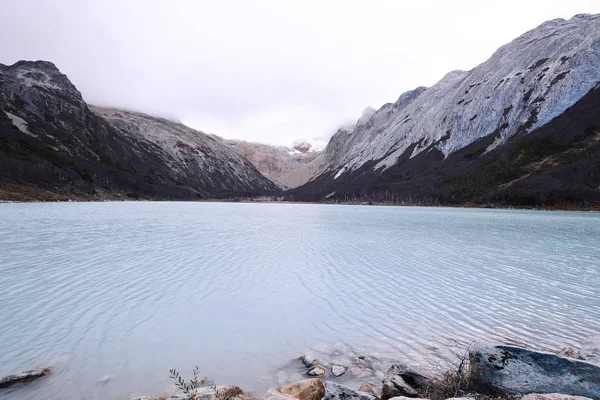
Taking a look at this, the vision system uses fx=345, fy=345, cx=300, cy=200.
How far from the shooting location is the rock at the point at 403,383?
7.94m

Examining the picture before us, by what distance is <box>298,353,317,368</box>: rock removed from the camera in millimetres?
10453

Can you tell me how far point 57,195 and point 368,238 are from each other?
135652mm

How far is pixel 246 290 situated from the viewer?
18578 millimetres

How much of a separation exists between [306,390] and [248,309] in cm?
770

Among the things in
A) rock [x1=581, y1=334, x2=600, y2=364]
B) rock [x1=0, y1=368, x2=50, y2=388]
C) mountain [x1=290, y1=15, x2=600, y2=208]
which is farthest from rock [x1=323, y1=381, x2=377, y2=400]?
mountain [x1=290, y1=15, x2=600, y2=208]

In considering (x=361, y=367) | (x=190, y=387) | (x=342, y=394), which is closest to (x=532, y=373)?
(x=342, y=394)

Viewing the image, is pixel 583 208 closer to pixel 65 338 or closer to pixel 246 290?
pixel 246 290

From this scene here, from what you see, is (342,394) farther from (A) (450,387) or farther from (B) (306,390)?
(A) (450,387)

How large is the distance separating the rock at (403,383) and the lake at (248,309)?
2.42 m

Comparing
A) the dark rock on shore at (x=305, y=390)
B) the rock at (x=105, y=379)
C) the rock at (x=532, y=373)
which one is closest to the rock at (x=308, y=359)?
the dark rock on shore at (x=305, y=390)

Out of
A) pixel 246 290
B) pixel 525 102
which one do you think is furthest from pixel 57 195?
pixel 525 102

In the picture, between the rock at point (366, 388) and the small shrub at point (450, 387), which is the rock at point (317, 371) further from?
the small shrub at point (450, 387)

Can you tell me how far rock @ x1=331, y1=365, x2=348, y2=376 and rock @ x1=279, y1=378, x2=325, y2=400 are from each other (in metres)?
1.45

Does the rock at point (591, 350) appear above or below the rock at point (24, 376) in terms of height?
above
